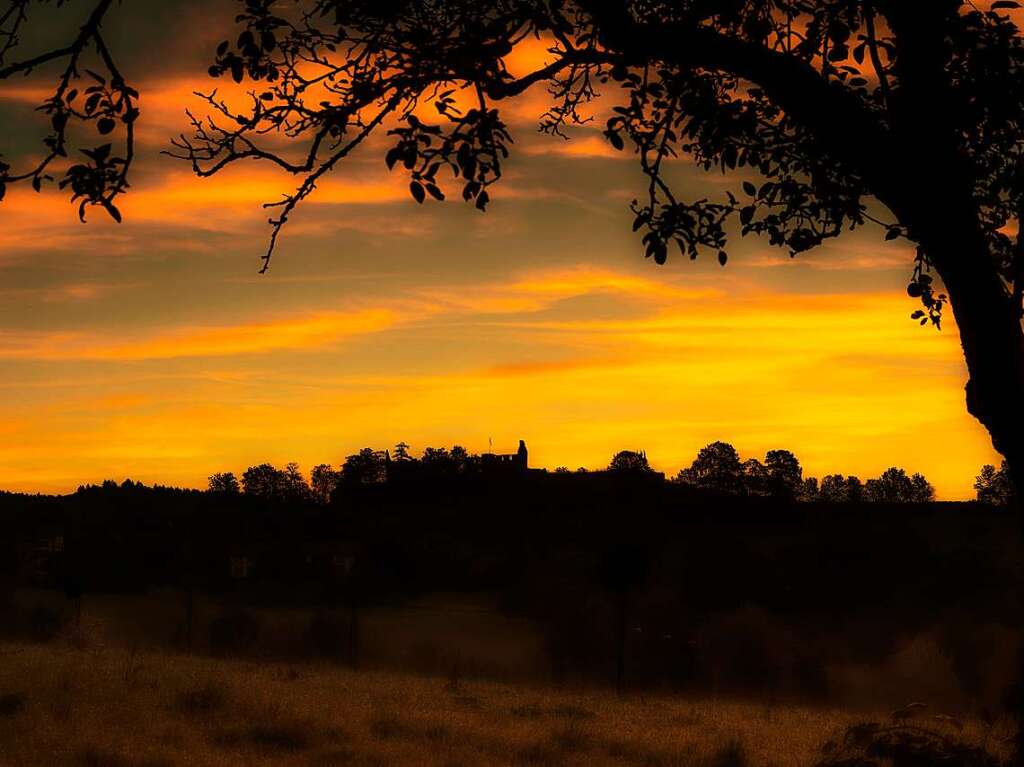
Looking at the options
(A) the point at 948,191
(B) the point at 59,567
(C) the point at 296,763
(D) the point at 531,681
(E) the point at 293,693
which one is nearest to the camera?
(A) the point at 948,191

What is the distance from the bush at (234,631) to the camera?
46.8 m

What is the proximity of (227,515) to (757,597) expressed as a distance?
4340 cm

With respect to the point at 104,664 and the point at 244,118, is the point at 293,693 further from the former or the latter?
the point at 244,118

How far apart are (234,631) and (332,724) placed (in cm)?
2769

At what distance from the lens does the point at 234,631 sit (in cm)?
4872

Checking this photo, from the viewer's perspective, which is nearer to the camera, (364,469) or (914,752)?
(914,752)

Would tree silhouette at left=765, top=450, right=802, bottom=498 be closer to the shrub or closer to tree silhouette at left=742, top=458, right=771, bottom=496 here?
tree silhouette at left=742, top=458, right=771, bottom=496

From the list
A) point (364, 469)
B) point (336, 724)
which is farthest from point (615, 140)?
point (364, 469)

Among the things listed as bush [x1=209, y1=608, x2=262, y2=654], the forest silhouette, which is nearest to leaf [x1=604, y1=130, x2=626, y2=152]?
the forest silhouette

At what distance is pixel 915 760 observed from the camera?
12.3m

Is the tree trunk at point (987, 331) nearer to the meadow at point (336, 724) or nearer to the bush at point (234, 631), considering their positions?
the meadow at point (336, 724)

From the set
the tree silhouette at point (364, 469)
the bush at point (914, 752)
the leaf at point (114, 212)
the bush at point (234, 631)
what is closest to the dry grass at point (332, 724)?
the bush at point (914, 752)

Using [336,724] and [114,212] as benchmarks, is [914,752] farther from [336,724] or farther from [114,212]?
[336,724]

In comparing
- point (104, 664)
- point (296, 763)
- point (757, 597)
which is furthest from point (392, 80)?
point (757, 597)
